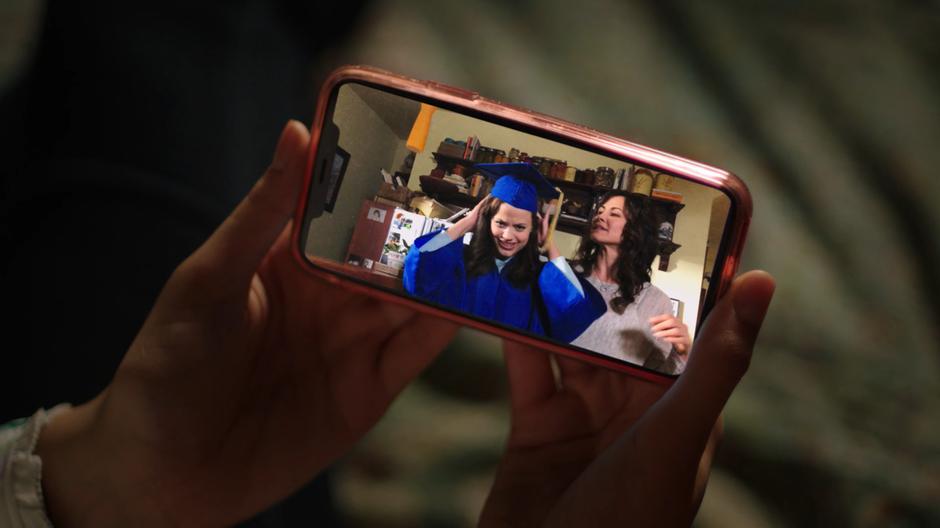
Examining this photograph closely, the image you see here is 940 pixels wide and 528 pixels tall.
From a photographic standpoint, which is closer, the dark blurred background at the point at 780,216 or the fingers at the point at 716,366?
the fingers at the point at 716,366

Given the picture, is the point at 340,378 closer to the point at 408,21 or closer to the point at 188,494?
the point at 188,494

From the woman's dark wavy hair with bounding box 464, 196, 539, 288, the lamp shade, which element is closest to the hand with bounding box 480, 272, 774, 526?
the woman's dark wavy hair with bounding box 464, 196, 539, 288

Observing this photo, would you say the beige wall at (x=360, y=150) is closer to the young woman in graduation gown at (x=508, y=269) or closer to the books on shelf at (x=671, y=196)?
the young woman in graduation gown at (x=508, y=269)

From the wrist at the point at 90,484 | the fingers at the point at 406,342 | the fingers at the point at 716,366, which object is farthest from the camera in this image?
the fingers at the point at 406,342

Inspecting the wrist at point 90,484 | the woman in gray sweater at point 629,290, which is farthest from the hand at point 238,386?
the woman in gray sweater at point 629,290

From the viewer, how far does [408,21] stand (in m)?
0.81

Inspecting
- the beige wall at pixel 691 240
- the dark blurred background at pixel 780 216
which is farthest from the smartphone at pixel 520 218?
the dark blurred background at pixel 780 216

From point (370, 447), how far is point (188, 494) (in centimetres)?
21

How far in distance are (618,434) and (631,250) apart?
6.8 inches

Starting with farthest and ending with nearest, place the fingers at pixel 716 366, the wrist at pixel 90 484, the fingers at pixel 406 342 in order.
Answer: the fingers at pixel 406 342 < the wrist at pixel 90 484 < the fingers at pixel 716 366

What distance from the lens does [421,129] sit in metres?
0.54

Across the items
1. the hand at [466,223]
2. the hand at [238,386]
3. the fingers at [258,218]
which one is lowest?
the hand at [238,386]

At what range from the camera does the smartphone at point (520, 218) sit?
1.71 feet

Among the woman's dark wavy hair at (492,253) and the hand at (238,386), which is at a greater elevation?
the woman's dark wavy hair at (492,253)
